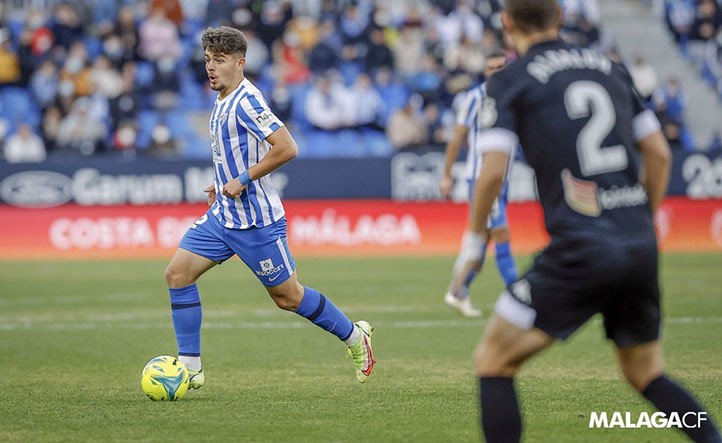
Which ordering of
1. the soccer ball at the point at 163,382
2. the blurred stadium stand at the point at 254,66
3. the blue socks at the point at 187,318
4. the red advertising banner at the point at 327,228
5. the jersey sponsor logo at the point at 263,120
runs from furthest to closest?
the blurred stadium stand at the point at 254,66
the red advertising banner at the point at 327,228
the blue socks at the point at 187,318
the jersey sponsor logo at the point at 263,120
the soccer ball at the point at 163,382

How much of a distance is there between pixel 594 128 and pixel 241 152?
11.5 ft

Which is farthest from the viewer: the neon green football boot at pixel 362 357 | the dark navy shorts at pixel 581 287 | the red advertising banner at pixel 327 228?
the red advertising banner at pixel 327 228

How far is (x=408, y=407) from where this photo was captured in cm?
726

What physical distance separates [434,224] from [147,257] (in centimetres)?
527

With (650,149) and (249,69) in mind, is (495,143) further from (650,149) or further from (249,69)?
(249,69)

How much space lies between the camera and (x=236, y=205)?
7.84m

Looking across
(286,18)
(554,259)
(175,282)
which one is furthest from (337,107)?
(554,259)

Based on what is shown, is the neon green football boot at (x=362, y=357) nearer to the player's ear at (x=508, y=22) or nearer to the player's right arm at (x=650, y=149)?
Result: the player's right arm at (x=650, y=149)

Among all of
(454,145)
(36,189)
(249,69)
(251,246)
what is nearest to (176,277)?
(251,246)

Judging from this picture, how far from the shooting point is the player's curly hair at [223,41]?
7.75 m

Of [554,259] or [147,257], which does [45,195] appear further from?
[554,259]

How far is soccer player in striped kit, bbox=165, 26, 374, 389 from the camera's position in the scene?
7.72m

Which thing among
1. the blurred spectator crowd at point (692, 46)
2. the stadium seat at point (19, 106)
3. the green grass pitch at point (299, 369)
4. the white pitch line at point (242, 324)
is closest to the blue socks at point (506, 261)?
the green grass pitch at point (299, 369)

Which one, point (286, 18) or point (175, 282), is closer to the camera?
point (175, 282)
